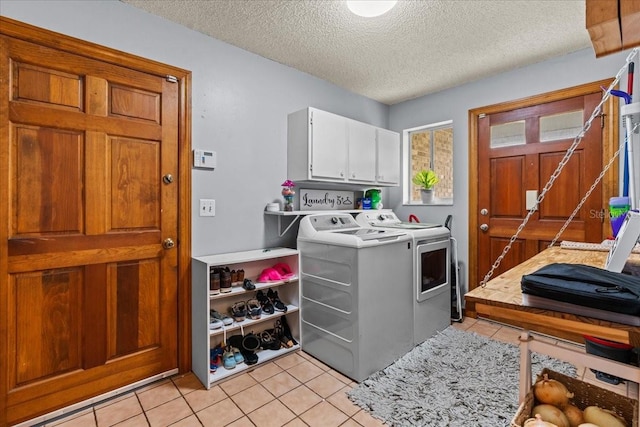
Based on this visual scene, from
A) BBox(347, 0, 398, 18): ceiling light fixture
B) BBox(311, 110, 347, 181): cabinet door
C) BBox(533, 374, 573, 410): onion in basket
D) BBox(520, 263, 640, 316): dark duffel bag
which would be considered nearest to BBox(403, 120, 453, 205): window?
BBox(311, 110, 347, 181): cabinet door

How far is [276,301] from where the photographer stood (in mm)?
2547

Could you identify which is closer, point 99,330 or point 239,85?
point 99,330

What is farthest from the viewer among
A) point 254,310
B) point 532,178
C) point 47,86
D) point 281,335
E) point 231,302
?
point 532,178

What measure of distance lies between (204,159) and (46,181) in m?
0.89

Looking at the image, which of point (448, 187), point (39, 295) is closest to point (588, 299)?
point (39, 295)

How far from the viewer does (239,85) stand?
8.10 ft

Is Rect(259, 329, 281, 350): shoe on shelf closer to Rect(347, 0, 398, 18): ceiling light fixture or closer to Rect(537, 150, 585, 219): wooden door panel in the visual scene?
Rect(347, 0, 398, 18): ceiling light fixture

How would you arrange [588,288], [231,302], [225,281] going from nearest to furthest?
[588,288] < [225,281] < [231,302]

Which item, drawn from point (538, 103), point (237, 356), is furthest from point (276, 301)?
point (538, 103)

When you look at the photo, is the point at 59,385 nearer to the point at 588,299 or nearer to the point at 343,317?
the point at 343,317

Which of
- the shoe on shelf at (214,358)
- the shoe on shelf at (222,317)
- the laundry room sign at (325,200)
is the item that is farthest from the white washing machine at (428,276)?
the shoe on shelf at (214,358)

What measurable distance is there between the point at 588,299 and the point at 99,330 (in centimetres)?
236

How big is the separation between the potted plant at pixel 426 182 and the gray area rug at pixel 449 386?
155 cm

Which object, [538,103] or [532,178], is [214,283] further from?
[538,103]
